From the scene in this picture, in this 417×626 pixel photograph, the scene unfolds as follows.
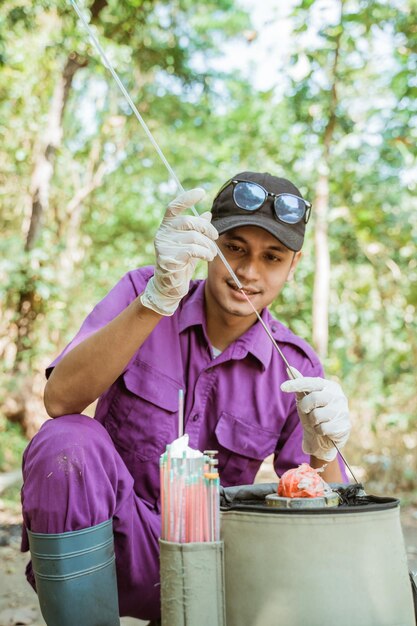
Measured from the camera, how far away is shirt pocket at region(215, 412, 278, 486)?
1918 millimetres

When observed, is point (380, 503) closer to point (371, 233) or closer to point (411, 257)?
point (411, 257)

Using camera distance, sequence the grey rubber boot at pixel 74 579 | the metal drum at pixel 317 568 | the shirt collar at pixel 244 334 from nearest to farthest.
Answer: the metal drum at pixel 317 568
the grey rubber boot at pixel 74 579
the shirt collar at pixel 244 334

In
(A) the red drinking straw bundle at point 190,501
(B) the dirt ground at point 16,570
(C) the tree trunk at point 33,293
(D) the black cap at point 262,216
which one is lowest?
(B) the dirt ground at point 16,570

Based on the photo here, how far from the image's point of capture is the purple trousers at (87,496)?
4.64 feet

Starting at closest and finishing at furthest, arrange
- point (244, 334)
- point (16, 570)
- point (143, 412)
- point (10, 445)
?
point (143, 412), point (244, 334), point (16, 570), point (10, 445)

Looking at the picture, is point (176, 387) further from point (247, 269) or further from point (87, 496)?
point (87, 496)

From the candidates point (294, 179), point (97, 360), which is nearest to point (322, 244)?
point (294, 179)

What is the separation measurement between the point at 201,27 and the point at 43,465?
32.1 feet

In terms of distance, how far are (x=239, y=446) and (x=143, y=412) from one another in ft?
0.96

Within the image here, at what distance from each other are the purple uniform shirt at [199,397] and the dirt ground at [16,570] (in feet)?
2.69

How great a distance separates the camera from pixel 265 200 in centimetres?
189

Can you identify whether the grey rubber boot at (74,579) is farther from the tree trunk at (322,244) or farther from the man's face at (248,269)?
the tree trunk at (322,244)

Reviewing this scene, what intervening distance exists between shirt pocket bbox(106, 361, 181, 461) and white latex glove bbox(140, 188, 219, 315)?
381 millimetres

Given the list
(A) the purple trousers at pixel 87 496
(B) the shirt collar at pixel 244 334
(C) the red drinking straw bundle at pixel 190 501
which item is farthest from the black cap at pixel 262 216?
(C) the red drinking straw bundle at pixel 190 501
